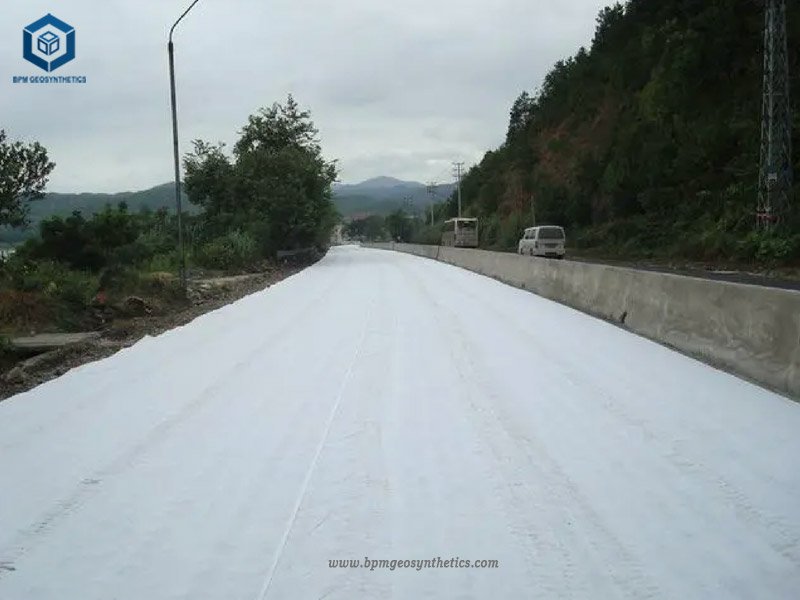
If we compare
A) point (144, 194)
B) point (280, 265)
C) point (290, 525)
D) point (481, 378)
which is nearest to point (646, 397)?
point (481, 378)

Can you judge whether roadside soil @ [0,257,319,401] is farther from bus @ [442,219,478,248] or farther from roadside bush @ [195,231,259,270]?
bus @ [442,219,478,248]

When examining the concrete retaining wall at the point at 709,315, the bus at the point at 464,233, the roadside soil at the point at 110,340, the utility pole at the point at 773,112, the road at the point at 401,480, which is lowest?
the roadside soil at the point at 110,340

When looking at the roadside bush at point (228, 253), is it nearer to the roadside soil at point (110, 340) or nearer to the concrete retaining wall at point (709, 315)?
the roadside soil at point (110, 340)

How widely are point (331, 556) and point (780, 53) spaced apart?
2825cm

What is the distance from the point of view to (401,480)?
5020 mm

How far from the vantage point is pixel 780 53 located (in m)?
26.1

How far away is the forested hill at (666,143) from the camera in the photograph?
3722cm

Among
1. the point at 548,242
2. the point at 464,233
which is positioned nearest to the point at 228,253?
the point at 548,242

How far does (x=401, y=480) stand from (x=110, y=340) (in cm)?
923

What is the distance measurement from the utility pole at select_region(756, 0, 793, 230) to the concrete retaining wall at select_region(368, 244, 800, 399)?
557 inches

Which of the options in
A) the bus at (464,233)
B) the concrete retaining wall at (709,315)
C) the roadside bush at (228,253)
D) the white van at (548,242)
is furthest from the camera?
the bus at (464,233)

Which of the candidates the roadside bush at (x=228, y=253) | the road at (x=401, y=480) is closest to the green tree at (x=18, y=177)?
the roadside bush at (x=228, y=253)

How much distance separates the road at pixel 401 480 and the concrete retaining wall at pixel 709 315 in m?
0.33

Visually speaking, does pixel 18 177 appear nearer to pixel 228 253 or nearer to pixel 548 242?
pixel 228 253
